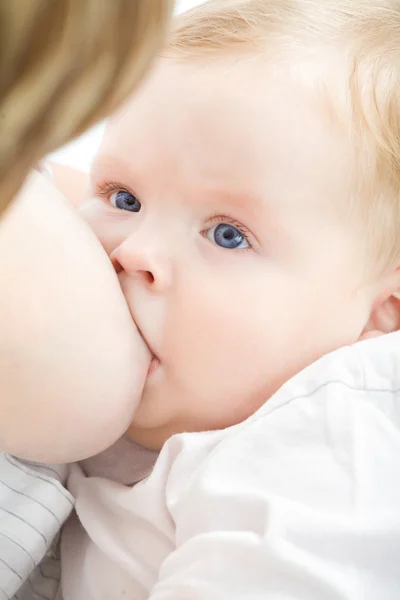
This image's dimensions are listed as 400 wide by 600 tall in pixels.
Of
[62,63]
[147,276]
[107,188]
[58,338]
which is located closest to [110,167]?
[107,188]

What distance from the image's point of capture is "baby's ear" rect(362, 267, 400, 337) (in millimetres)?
699

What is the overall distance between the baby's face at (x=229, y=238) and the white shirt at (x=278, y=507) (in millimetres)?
45

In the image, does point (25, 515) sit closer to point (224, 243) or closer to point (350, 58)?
point (224, 243)

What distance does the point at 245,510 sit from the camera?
0.53 m

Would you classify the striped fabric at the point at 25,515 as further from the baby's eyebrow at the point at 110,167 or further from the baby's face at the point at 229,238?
the baby's eyebrow at the point at 110,167

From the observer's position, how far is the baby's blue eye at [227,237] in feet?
2.10

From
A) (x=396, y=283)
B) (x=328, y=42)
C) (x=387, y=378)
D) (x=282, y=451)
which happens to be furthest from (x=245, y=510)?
(x=328, y=42)

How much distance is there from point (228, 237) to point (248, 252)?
21 millimetres

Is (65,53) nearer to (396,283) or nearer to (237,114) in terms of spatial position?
(237,114)

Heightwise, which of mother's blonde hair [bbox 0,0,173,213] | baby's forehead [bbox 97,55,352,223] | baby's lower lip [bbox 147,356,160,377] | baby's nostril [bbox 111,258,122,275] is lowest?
baby's lower lip [bbox 147,356,160,377]

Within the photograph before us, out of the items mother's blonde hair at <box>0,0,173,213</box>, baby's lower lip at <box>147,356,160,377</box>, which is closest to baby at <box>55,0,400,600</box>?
baby's lower lip at <box>147,356,160,377</box>

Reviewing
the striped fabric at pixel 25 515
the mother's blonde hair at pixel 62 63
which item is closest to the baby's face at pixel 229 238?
the striped fabric at pixel 25 515

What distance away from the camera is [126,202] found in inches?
26.6

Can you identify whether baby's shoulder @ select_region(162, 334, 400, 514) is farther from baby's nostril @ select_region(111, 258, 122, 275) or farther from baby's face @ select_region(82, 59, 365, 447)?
baby's nostril @ select_region(111, 258, 122, 275)
